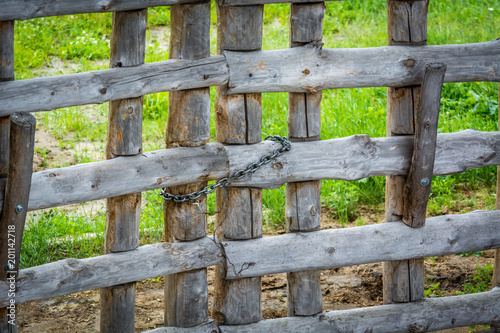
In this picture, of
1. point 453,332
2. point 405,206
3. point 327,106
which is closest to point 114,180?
point 405,206

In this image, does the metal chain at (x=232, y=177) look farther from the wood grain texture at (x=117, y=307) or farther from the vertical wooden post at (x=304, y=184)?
the wood grain texture at (x=117, y=307)

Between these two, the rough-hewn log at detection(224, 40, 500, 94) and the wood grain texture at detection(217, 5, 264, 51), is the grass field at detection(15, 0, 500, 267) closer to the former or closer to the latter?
the rough-hewn log at detection(224, 40, 500, 94)

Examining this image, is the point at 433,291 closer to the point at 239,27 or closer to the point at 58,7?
the point at 239,27

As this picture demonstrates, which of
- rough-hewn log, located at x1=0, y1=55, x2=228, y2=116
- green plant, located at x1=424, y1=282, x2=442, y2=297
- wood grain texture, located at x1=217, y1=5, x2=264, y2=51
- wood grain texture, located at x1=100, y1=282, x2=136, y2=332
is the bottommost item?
green plant, located at x1=424, y1=282, x2=442, y2=297

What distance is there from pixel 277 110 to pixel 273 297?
2.46 metres

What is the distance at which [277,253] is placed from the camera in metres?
3.38

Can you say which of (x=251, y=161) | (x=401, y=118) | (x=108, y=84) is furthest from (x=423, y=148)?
(x=108, y=84)

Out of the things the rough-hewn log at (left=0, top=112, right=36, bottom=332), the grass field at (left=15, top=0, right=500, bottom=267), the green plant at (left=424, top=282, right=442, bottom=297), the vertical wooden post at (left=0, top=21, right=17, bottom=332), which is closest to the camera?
the rough-hewn log at (left=0, top=112, right=36, bottom=332)

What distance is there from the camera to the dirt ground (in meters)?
3.87

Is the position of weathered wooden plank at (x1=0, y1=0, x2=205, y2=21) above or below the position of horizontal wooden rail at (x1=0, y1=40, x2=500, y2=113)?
above

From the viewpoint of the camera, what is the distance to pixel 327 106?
608cm

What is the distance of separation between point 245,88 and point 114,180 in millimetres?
851

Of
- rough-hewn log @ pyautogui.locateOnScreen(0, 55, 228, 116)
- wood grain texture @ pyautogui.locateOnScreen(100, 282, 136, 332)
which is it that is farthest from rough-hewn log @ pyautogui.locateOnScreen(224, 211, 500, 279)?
rough-hewn log @ pyautogui.locateOnScreen(0, 55, 228, 116)

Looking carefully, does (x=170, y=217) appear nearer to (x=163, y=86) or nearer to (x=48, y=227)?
(x=163, y=86)
